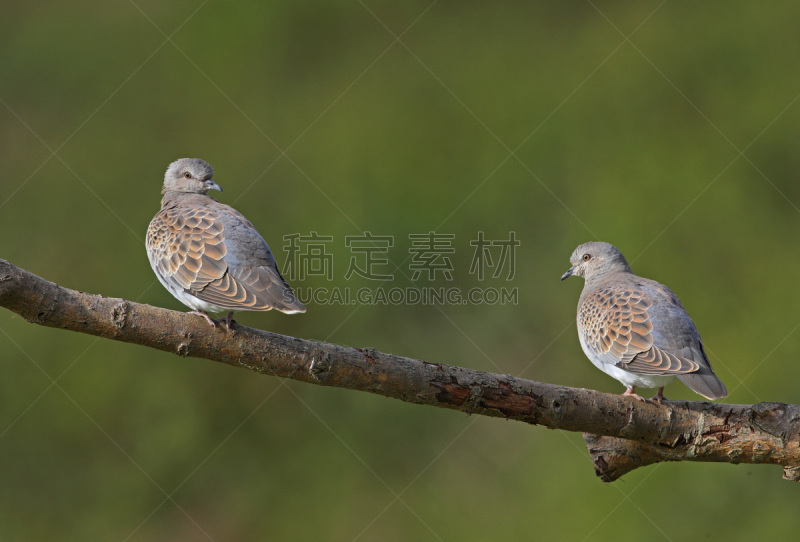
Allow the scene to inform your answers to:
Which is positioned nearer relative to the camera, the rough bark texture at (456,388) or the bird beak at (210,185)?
the rough bark texture at (456,388)

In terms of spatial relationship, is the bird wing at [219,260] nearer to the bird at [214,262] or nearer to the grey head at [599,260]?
the bird at [214,262]

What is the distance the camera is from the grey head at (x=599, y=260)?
4418mm

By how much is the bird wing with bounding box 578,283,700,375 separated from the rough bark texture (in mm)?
197

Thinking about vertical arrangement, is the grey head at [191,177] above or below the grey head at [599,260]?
below

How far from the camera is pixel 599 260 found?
4461 millimetres

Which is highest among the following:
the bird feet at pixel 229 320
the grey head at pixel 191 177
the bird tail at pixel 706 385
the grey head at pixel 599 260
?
the bird tail at pixel 706 385

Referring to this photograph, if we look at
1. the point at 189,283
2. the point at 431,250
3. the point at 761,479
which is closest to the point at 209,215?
the point at 189,283

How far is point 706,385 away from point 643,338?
1.24ft

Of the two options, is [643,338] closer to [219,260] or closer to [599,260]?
[599,260]

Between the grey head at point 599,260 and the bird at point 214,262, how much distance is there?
1.99 m

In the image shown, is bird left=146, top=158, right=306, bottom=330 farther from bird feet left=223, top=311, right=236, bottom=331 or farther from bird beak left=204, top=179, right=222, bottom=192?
bird beak left=204, top=179, right=222, bottom=192

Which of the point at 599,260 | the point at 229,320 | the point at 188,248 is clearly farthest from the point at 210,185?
the point at 599,260

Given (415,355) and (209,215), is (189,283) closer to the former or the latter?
(209,215)

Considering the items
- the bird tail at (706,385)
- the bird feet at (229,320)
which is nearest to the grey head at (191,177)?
the bird feet at (229,320)
